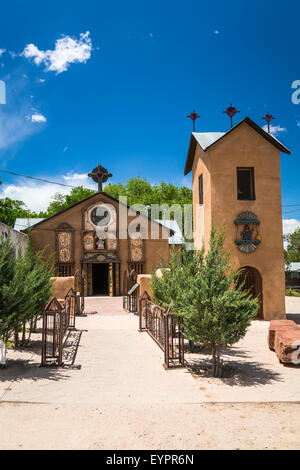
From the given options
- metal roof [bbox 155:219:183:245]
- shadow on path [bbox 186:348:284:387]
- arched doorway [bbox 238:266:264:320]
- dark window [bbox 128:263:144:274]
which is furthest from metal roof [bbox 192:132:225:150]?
metal roof [bbox 155:219:183:245]

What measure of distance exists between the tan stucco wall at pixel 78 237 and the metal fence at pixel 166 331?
1432 cm

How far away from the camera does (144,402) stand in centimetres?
659

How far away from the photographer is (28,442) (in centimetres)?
494

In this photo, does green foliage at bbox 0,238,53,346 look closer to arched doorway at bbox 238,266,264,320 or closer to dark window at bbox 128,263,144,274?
arched doorway at bbox 238,266,264,320

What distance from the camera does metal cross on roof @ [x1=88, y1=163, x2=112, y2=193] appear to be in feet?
98.4

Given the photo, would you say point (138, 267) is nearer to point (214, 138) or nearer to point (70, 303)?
point (214, 138)

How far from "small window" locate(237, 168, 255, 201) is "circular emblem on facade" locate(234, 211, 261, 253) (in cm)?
98

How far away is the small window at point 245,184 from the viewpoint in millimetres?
17812

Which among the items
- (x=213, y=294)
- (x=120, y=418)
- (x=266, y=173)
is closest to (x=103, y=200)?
(x=266, y=173)

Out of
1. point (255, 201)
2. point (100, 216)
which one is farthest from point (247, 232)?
point (100, 216)

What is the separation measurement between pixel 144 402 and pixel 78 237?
22749mm

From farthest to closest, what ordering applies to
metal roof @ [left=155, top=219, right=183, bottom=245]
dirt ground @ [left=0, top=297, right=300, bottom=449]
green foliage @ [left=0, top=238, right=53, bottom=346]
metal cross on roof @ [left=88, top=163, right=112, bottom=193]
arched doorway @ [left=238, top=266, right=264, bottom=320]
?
metal roof @ [left=155, top=219, right=183, bottom=245], metal cross on roof @ [left=88, top=163, right=112, bottom=193], arched doorway @ [left=238, top=266, right=264, bottom=320], green foliage @ [left=0, top=238, right=53, bottom=346], dirt ground @ [left=0, top=297, right=300, bottom=449]
